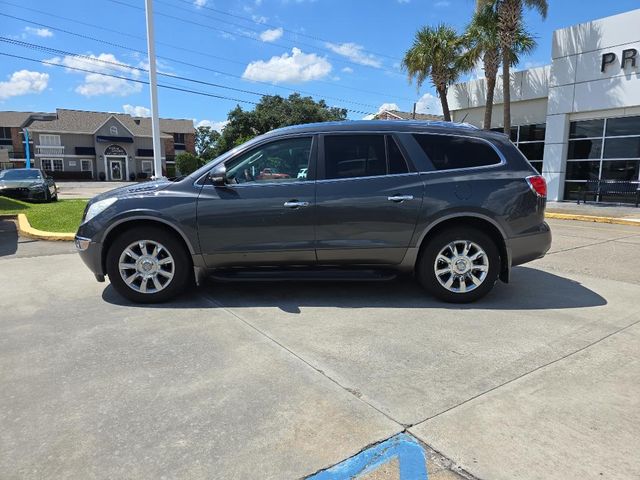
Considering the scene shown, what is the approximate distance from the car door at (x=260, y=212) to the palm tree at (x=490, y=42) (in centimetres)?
1479

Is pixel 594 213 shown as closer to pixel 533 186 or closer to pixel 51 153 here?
pixel 533 186

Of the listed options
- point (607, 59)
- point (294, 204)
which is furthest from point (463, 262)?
point (607, 59)

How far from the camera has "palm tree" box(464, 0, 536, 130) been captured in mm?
18141

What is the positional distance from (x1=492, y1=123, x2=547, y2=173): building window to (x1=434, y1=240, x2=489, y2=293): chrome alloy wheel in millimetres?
18037

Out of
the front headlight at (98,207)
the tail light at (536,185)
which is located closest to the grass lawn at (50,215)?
the front headlight at (98,207)

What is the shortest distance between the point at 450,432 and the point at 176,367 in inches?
76.8

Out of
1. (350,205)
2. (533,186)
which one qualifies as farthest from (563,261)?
(350,205)

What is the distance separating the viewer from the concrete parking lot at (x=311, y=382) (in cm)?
245

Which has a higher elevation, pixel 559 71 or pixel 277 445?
pixel 559 71

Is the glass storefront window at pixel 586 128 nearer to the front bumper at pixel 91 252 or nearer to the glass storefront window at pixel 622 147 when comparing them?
the glass storefront window at pixel 622 147

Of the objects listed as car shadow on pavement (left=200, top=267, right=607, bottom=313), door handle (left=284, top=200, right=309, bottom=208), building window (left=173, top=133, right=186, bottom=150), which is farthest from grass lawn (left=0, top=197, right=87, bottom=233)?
building window (left=173, top=133, right=186, bottom=150)

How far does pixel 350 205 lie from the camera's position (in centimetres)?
476

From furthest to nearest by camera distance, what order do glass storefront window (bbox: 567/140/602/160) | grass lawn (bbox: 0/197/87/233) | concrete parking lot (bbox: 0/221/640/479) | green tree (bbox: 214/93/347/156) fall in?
green tree (bbox: 214/93/347/156) < glass storefront window (bbox: 567/140/602/160) < grass lawn (bbox: 0/197/87/233) < concrete parking lot (bbox: 0/221/640/479)

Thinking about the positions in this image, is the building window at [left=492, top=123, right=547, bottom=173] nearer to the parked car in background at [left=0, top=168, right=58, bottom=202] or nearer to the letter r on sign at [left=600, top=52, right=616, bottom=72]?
the letter r on sign at [left=600, top=52, right=616, bottom=72]
